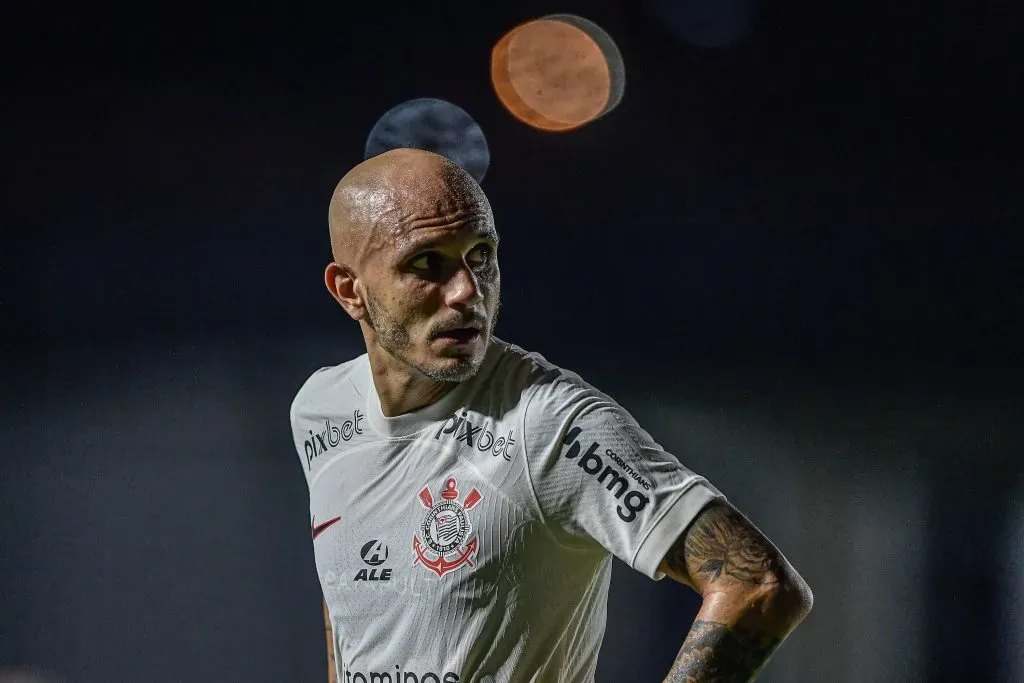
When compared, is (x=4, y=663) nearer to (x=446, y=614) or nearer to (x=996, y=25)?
(x=446, y=614)

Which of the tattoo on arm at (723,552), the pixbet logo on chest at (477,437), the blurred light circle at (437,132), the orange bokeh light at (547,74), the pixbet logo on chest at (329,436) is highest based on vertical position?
the orange bokeh light at (547,74)

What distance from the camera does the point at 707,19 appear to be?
2.23m

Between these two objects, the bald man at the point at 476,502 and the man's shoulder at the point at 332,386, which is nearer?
the bald man at the point at 476,502

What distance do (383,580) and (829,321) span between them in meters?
1.33

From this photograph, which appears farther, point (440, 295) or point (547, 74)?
point (547, 74)

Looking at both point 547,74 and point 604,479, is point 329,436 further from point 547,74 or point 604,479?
point 547,74

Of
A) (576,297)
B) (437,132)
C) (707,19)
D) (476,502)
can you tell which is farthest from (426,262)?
(707,19)

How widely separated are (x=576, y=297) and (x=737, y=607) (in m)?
1.37

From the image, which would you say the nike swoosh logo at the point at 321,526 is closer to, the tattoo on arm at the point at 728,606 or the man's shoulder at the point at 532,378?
the man's shoulder at the point at 532,378

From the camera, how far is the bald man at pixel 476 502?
934mm

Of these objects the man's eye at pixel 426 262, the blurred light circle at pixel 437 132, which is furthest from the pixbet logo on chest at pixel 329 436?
the blurred light circle at pixel 437 132

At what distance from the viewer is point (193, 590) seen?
226 cm

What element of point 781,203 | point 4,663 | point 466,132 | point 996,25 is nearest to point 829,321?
point 781,203

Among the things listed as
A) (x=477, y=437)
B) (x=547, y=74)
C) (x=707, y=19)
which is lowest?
(x=477, y=437)
